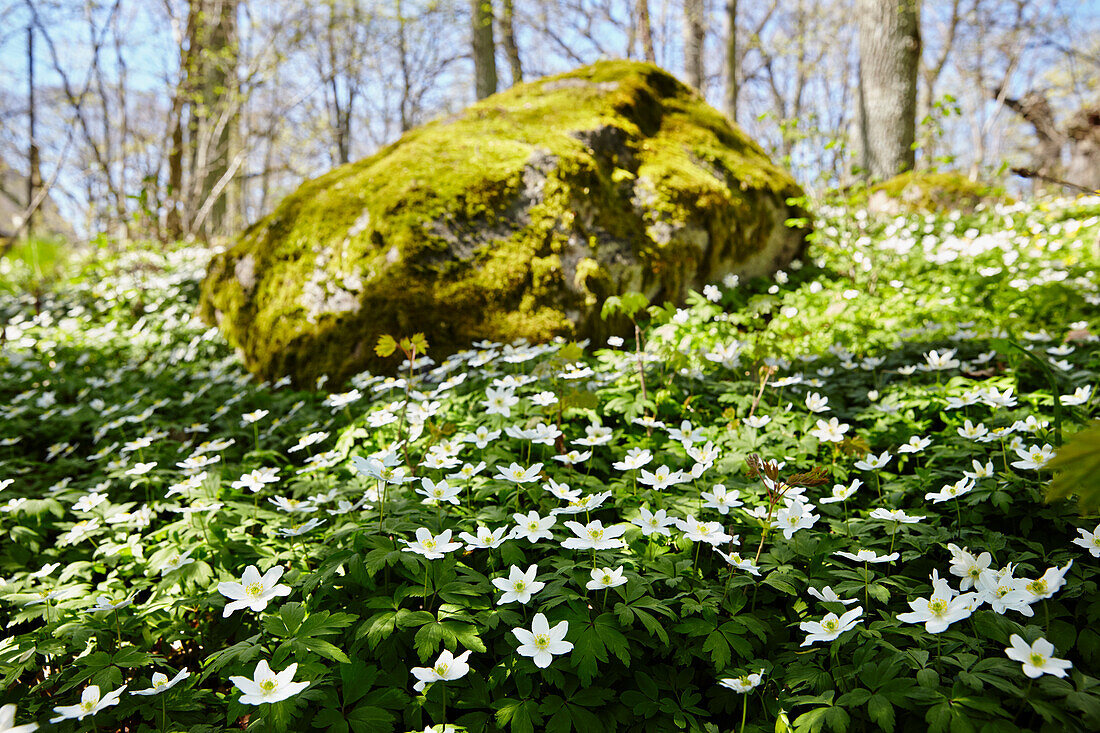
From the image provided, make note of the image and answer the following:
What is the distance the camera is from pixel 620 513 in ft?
7.08

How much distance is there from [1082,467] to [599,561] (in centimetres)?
117

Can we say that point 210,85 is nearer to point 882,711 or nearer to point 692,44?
point 692,44

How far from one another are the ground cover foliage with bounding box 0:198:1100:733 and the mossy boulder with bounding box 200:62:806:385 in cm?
65

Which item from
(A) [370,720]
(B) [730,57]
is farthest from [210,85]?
(A) [370,720]

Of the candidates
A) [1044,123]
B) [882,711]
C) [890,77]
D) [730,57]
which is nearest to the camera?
[882,711]

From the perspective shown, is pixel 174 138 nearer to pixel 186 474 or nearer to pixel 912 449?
pixel 186 474

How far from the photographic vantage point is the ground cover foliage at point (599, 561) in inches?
57.8

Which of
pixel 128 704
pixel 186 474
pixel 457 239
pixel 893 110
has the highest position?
pixel 893 110

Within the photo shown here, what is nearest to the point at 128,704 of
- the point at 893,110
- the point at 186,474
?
the point at 186,474

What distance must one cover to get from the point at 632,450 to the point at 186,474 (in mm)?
2036

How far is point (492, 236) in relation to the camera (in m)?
4.21

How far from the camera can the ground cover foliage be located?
1468 mm

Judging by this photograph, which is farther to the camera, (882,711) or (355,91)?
(355,91)

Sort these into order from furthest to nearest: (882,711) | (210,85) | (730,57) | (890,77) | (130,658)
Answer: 1. (730,57)
2. (210,85)
3. (890,77)
4. (130,658)
5. (882,711)
